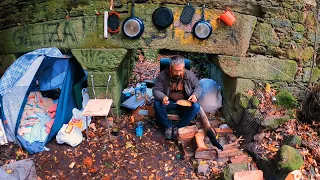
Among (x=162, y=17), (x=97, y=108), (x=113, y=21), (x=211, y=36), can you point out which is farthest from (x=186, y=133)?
(x=113, y=21)

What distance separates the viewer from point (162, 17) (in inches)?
150

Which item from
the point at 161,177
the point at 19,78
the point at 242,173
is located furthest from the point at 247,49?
the point at 19,78

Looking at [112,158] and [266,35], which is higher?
[266,35]

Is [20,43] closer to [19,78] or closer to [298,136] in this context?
[19,78]

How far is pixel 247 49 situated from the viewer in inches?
159

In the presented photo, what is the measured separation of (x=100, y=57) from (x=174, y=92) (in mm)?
1378

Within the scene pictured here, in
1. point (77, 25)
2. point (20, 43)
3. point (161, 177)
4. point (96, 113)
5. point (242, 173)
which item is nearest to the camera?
point (242, 173)

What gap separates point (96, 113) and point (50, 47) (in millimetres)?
1477

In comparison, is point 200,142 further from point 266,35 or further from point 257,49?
point 266,35

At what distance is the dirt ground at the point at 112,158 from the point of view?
339 cm

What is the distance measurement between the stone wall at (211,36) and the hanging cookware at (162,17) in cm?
9

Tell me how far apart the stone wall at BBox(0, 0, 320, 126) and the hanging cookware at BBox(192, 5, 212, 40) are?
90 millimetres

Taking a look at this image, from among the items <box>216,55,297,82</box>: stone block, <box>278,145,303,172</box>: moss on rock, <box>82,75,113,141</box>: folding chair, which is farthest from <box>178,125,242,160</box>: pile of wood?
Answer: <box>82,75,113,141</box>: folding chair

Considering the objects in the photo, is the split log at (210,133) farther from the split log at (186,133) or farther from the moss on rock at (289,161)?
the moss on rock at (289,161)
